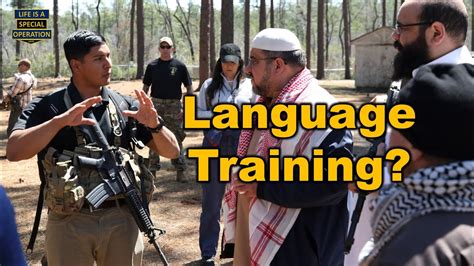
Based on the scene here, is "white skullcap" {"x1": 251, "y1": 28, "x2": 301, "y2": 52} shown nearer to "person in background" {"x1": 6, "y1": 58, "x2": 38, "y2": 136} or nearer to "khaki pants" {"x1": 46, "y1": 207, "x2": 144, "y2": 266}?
"khaki pants" {"x1": 46, "y1": 207, "x2": 144, "y2": 266}

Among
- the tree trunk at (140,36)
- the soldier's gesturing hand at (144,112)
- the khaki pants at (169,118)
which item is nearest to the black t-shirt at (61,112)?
the soldier's gesturing hand at (144,112)

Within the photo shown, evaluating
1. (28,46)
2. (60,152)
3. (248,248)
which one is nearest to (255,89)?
(248,248)

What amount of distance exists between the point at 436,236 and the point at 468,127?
0.30 meters

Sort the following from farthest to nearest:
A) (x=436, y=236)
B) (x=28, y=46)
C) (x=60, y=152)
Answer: (x=28, y=46) → (x=60, y=152) → (x=436, y=236)

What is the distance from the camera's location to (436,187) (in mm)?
1694

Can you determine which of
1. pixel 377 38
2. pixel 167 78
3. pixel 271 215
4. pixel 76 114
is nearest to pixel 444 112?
pixel 271 215

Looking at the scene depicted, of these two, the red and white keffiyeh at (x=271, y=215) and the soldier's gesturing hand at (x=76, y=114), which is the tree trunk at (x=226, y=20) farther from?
the soldier's gesturing hand at (x=76, y=114)

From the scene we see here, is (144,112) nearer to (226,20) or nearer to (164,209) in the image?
(164,209)

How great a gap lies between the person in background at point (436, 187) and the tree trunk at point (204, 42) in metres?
18.6

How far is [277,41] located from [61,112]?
1.28 meters

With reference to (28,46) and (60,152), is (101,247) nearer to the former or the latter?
(60,152)

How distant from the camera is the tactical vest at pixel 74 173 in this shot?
11.4 ft

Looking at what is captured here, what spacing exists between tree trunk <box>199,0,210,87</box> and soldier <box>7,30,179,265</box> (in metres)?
16.5

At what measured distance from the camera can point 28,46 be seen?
68500 mm
